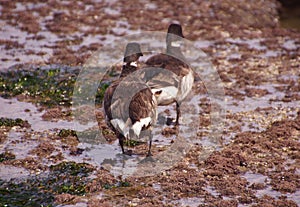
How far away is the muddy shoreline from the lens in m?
Result: 9.80

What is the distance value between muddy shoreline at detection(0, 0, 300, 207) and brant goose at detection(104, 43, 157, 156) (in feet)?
3.40

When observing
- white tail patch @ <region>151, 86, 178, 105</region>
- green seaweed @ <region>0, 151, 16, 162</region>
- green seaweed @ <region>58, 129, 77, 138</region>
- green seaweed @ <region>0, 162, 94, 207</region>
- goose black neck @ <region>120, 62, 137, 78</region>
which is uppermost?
goose black neck @ <region>120, 62, 137, 78</region>

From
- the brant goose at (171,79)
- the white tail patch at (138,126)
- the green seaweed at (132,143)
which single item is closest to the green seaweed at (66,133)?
the green seaweed at (132,143)

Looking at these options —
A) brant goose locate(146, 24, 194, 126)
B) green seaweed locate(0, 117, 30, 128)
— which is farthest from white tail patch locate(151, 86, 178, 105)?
green seaweed locate(0, 117, 30, 128)

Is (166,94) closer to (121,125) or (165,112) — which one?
(165,112)

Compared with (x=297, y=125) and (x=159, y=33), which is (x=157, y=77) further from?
(x=159, y=33)

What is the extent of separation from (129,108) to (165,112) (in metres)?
4.12

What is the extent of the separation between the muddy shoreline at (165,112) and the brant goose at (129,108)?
104 cm

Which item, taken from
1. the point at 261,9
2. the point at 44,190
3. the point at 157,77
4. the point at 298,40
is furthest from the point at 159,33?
the point at 44,190

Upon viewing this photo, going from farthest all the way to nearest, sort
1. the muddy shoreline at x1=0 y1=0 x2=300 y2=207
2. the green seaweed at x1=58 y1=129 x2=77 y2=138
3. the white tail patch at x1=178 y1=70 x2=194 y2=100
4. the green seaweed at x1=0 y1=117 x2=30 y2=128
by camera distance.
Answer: the white tail patch at x1=178 y1=70 x2=194 y2=100, the green seaweed at x1=0 y1=117 x2=30 y2=128, the green seaweed at x1=58 y1=129 x2=77 y2=138, the muddy shoreline at x1=0 y1=0 x2=300 y2=207

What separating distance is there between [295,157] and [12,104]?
7.67 metres

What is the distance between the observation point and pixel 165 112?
14094 mm

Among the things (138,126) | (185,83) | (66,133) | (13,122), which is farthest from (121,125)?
(13,122)

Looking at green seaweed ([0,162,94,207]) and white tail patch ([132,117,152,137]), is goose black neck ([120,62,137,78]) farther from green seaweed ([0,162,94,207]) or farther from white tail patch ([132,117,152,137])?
green seaweed ([0,162,94,207])
